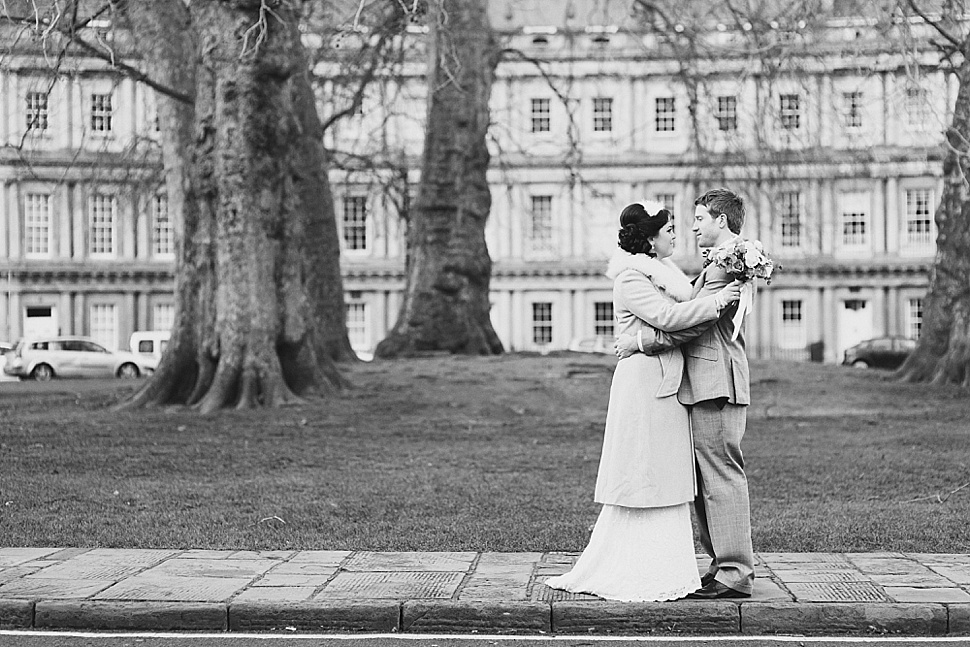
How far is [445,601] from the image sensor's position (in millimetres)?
7086

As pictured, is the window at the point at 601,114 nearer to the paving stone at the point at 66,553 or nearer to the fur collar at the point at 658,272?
the paving stone at the point at 66,553

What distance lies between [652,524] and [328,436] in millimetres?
9076

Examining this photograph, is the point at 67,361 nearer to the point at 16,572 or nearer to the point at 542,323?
the point at 542,323

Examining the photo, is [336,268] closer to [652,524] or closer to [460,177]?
[460,177]

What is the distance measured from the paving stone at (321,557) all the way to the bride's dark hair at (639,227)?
2.74m

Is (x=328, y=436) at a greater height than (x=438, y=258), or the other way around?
(x=438, y=258)

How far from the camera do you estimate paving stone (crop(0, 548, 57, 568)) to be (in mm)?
8367

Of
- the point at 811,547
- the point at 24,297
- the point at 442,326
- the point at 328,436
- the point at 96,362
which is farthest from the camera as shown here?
the point at 24,297

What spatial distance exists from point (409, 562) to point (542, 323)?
5451 cm

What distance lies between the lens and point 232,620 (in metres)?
7.00

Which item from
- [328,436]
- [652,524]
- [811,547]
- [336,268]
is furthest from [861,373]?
[652,524]

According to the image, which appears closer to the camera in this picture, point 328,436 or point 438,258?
point 328,436

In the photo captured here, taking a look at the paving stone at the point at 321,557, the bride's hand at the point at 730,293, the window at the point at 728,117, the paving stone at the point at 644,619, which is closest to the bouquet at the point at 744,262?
the bride's hand at the point at 730,293

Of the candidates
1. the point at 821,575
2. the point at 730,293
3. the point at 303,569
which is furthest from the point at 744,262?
the point at 303,569
